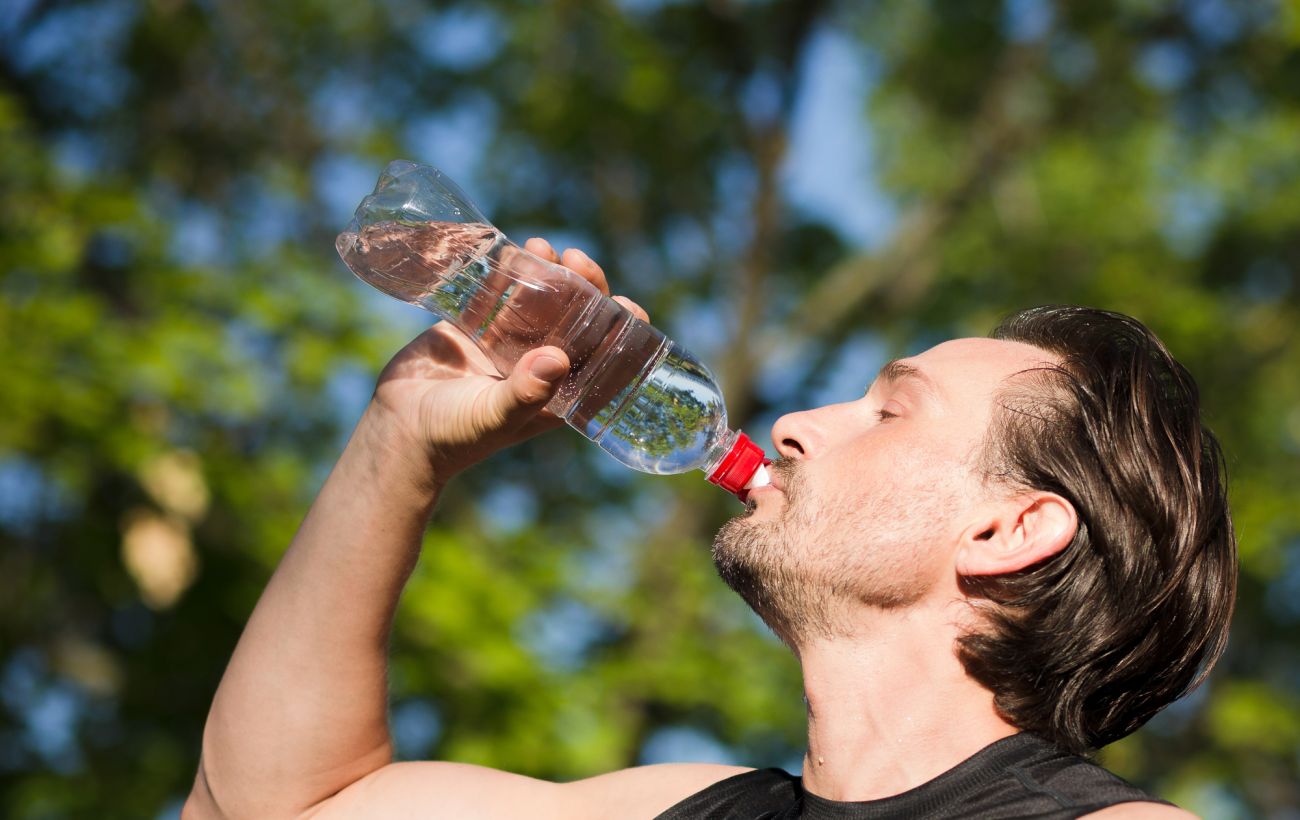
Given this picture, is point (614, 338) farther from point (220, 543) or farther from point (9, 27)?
point (9, 27)

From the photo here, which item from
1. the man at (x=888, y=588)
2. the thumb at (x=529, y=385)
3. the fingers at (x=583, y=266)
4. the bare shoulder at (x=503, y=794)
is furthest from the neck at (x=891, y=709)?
the fingers at (x=583, y=266)

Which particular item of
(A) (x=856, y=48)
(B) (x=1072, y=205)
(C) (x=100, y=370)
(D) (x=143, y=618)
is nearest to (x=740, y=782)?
(C) (x=100, y=370)

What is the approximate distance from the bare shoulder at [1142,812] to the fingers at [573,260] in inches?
45.1

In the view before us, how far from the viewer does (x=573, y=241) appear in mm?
11258

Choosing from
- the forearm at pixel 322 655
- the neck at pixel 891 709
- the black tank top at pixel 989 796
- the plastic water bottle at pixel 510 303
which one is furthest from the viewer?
the plastic water bottle at pixel 510 303

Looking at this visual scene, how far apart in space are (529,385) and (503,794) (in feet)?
2.46

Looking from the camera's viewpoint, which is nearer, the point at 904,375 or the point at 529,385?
the point at 529,385

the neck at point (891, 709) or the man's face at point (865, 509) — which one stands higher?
the man's face at point (865, 509)

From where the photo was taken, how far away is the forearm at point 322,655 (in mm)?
2326

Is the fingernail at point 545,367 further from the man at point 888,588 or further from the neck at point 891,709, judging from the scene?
the neck at point 891,709

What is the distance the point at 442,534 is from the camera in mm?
7027

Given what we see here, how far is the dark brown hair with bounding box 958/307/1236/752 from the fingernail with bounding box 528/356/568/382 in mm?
726

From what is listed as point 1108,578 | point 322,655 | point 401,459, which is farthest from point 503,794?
point 1108,578

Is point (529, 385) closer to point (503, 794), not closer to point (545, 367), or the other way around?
point (545, 367)
